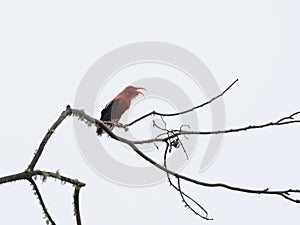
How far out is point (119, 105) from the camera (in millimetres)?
5066

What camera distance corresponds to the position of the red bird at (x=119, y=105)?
16.2ft

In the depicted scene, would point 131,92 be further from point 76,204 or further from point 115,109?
point 76,204

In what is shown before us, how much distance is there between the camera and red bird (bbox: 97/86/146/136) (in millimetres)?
4938

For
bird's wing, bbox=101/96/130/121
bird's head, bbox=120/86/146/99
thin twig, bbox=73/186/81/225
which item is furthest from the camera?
bird's head, bbox=120/86/146/99

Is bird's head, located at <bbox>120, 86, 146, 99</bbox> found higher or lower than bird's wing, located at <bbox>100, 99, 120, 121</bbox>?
higher

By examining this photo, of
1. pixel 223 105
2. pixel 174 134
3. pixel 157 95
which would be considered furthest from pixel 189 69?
pixel 174 134

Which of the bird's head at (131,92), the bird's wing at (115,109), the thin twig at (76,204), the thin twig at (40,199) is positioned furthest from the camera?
the bird's head at (131,92)

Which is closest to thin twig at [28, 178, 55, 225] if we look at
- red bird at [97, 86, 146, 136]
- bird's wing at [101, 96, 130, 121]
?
red bird at [97, 86, 146, 136]

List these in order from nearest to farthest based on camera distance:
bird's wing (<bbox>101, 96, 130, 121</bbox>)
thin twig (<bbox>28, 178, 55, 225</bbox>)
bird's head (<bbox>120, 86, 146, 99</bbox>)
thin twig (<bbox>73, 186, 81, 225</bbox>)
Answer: thin twig (<bbox>73, 186, 81, 225</bbox>), thin twig (<bbox>28, 178, 55, 225</bbox>), bird's wing (<bbox>101, 96, 130, 121</bbox>), bird's head (<bbox>120, 86, 146, 99</bbox>)

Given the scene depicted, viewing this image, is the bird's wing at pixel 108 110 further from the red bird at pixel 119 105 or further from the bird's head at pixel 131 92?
the bird's head at pixel 131 92

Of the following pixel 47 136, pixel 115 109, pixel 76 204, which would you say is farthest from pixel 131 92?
pixel 76 204

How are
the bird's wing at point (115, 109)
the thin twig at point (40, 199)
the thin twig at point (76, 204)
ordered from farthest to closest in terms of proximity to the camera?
the bird's wing at point (115, 109) → the thin twig at point (40, 199) → the thin twig at point (76, 204)

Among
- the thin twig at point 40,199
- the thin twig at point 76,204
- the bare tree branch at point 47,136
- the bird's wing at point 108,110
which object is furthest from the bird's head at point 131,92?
the thin twig at point 76,204

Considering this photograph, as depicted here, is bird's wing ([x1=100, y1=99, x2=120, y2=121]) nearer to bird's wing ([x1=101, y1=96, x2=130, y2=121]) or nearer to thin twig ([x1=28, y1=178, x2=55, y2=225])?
bird's wing ([x1=101, y1=96, x2=130, y2=121])
